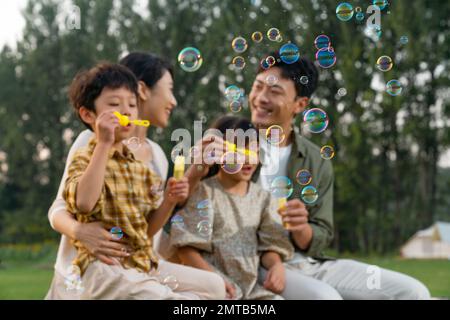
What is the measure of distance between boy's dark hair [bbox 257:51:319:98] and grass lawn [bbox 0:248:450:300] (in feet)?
9.44

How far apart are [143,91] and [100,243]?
608 mm

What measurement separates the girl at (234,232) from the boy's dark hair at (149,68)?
25 centimetres

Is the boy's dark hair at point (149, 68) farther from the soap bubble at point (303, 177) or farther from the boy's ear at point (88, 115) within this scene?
the soap bubble at point (303, 177)

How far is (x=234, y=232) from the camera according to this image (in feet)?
6.36

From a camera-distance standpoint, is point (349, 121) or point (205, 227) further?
point (349, 121)

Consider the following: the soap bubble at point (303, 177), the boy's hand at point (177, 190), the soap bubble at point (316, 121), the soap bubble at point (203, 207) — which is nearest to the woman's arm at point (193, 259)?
the soap bubble at point (203, 207)

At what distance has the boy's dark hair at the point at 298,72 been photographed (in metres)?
2.15

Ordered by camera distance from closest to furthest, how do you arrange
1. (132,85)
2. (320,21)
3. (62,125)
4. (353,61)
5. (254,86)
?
(132,85), (254,86), (320,21), (353,61), (62,125)

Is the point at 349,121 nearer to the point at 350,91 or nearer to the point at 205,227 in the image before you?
the point at 350,91

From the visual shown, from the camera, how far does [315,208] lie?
2166 mm

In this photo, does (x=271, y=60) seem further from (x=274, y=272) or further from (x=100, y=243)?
(x=100, y=243)

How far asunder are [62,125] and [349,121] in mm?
4269

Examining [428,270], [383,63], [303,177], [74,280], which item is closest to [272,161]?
[303,177]

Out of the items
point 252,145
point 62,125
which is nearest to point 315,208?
point 252,145
